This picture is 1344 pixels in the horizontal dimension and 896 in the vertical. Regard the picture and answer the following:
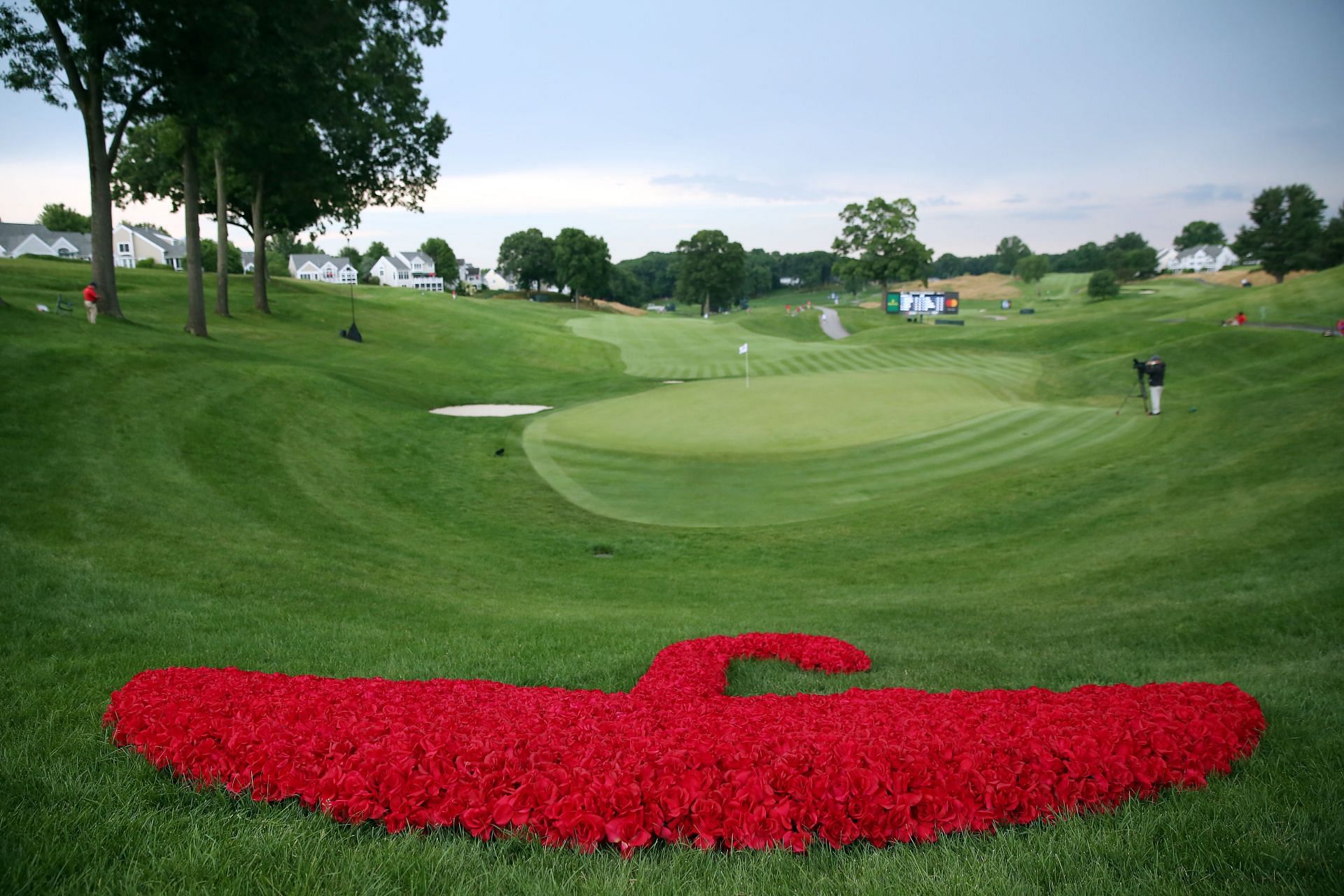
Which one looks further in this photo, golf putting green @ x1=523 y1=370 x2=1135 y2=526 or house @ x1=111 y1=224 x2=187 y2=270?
house @ x1=111 y1=224 x2=187 y2=270

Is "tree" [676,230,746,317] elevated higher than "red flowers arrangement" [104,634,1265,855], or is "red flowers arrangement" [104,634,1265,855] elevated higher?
"tree" [676,230,746,317]

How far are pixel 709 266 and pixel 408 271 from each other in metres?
67.1

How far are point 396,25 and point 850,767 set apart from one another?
3726 cm

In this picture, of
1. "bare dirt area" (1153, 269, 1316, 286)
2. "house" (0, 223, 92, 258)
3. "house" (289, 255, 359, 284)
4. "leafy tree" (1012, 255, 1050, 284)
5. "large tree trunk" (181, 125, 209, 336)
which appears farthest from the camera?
"house" (289, 255, 359, 284)

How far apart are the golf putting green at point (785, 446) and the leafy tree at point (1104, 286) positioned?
73.8 m

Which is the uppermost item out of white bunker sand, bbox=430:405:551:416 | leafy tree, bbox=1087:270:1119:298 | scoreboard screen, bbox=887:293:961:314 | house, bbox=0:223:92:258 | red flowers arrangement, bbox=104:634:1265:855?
house, bbox=0:223:92:258

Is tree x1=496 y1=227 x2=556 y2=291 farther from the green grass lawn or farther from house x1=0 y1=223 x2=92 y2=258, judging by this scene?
the green grass lawn

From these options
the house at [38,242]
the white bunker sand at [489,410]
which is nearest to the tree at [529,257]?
the house at [38,242]

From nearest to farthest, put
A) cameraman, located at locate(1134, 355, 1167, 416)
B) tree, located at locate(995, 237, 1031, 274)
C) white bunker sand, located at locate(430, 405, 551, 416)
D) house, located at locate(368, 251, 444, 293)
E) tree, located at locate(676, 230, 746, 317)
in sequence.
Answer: cameraman, located at locate(1134, 355, 1167, 416) → white bunker sand, located at locate(430, 405, 551, 416) → tree, located at locate(676, 230, 746, 317) → house, located at locate(368, 251, 444, 293) → tree, located at locate(995, 237, 1031, 274)

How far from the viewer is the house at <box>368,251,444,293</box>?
160 meters

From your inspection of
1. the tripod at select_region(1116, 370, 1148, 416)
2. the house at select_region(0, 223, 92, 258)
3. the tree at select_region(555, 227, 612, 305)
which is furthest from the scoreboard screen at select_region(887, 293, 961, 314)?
the house at select_region(0, 223, 92, 258)

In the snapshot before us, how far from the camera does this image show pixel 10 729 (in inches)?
197

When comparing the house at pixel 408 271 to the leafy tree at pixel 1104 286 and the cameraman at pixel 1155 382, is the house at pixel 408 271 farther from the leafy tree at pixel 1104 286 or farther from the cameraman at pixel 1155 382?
the cameraman at pixel 1155 382

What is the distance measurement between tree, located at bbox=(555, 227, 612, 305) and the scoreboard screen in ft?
140
